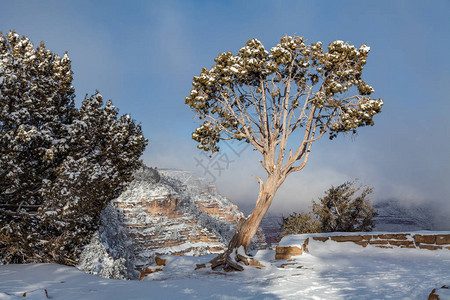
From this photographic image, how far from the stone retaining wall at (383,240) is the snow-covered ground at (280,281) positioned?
1.07 feet

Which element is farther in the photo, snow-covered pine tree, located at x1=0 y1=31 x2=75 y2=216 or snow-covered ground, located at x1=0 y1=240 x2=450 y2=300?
snow-covered pine tree, located at x1=0 y1=31 x2=75 y2=216

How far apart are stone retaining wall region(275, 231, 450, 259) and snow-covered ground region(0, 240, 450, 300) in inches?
12.8

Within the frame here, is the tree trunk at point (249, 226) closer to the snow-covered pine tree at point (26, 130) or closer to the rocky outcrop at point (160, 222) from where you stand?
the snow-covered pine tree at point (26, 130)

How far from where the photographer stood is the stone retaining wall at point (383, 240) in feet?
30.2

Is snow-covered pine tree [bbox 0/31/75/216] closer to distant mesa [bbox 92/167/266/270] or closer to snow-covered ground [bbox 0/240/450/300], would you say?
snow-covered ground [bbox 0/240/450/300]

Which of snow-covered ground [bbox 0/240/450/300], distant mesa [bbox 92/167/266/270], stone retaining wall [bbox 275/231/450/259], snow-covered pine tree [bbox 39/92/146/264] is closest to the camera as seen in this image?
snow-covered ground [bbox 0/240/450/300]

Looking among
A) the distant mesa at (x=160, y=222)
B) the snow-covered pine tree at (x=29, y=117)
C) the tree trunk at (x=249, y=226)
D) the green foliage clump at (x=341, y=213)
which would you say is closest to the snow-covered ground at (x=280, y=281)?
the tree trunk at (x=249, y=226)

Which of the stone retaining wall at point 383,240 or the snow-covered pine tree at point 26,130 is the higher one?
the snow-covered pine tree at point 26,130

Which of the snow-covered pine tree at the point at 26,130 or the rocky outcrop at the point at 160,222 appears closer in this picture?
the snow-covered pine tree at the point at 26,130

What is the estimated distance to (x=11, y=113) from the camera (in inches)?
392

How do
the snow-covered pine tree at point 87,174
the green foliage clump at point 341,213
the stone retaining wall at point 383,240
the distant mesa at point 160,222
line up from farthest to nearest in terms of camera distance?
the distant mesa at point 160,222
the green foliage clump at point 341,213
the snow-covered pine tree at point 87,174
the stone retaining wall at point 383,240

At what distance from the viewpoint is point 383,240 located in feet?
33.7

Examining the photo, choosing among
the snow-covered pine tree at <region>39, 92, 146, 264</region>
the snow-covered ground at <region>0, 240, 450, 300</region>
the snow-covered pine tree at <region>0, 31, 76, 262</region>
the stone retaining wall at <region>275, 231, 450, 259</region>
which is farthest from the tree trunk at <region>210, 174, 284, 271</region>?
the snow-covered pine tree at <region>0, 31, 76, 262</region>

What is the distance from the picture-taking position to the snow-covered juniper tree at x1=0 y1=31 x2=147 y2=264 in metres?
10.0
